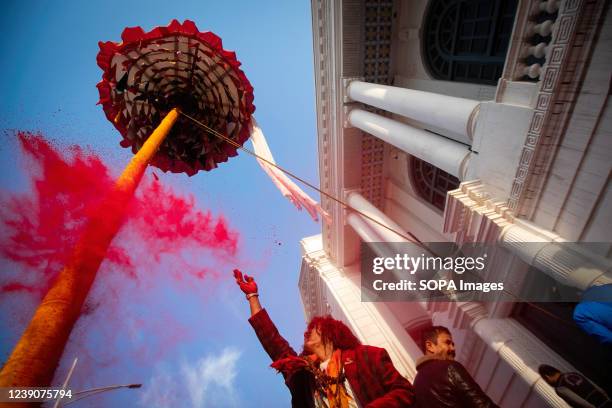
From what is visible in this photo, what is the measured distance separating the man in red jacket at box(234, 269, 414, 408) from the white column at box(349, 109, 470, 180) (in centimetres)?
509

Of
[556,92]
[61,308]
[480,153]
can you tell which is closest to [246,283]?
[61,308]

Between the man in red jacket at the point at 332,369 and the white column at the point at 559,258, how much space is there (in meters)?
3.11

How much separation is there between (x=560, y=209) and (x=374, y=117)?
6412 millimetres

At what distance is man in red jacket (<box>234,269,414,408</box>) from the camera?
3.20 meters

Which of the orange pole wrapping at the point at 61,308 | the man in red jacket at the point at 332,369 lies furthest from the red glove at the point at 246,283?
the orange pole wrapping at the point at 61,308

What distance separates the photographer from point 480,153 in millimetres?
5848

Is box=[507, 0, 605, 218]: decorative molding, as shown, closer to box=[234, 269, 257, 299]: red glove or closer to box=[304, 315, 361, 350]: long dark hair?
box=[304, 315, 361, 350]: long dark hair

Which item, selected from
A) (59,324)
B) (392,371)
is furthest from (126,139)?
(392,371)

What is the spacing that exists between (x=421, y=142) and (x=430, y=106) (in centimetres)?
139

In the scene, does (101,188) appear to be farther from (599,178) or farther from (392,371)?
(599,178)

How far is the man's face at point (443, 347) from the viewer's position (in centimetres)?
347

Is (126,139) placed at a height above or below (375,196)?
above

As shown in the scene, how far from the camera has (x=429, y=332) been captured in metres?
3.79

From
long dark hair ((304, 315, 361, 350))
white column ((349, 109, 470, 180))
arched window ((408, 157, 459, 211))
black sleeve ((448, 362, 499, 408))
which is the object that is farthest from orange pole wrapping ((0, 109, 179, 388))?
arched window ((408, 157, 459, 211))
